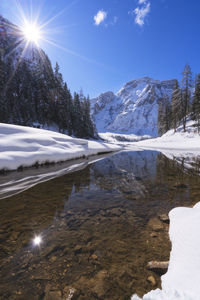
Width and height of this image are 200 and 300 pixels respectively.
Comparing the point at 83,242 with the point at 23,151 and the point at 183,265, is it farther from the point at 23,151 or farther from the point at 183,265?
the point at 23,151

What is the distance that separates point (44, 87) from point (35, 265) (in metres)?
48.3

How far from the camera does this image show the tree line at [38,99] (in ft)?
116

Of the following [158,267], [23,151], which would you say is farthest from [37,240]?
[23,151]

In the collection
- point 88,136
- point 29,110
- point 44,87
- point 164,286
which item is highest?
point 44,87

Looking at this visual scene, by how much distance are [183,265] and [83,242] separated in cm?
166

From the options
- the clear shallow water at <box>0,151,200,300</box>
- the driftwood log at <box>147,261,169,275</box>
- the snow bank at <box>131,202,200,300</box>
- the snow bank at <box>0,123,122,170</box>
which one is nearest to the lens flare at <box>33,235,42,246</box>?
the clear shallow water at <box>0,151,200,300</box>

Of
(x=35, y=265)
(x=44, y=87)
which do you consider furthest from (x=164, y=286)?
(x=44, y=87)

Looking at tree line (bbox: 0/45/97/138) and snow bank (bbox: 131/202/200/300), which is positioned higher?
tree line (bbox: 0/45/97/138)

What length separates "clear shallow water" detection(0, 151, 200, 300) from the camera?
1.67 m

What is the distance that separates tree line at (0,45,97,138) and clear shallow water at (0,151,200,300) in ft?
119

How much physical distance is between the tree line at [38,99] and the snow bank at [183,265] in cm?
3902

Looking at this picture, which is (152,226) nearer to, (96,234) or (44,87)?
(96,234)

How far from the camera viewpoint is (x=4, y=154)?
614 cm

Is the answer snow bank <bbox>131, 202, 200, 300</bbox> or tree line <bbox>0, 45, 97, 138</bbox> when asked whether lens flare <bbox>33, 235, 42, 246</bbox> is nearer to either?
snow bank <bbox>131, 202, 200, 300</bbox>
